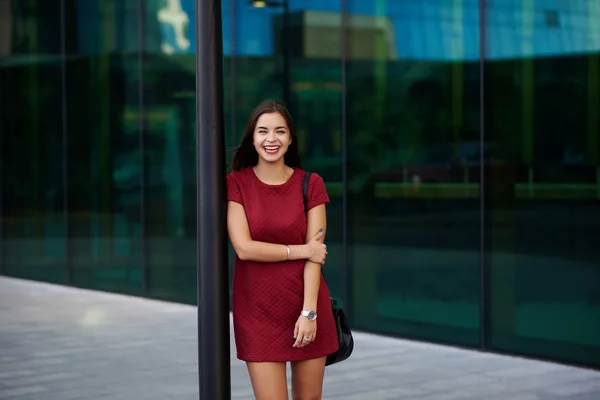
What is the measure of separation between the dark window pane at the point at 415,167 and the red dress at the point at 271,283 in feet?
18.6

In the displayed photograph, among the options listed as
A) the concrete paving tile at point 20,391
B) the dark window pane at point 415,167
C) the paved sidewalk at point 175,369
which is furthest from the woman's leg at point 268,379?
the dark window pane at point 415,167

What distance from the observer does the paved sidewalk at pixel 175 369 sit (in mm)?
8188

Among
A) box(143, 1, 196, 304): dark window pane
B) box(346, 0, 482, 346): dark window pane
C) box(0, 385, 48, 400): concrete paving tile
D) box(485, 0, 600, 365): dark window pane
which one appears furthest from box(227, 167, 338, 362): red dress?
box(143, 1, 196, 304): dark window pane

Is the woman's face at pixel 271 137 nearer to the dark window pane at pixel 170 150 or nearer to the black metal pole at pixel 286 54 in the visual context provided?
the black metal pole at pixel 286 54

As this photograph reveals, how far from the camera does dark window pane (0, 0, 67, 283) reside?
52.4 feet

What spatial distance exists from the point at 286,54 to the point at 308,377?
7.69 meters

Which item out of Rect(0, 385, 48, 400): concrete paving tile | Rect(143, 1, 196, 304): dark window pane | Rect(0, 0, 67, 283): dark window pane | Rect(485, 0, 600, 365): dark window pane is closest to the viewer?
Rect(0, 385, 48, 400): concrete paving tile

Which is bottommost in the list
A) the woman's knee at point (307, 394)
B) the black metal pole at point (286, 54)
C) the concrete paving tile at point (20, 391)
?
the concrete paving tile at point (20, 391)

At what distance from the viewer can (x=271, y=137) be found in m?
4.79

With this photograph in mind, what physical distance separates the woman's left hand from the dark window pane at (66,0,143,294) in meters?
10.1

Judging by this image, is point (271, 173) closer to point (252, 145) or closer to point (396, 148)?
point (252, 145)

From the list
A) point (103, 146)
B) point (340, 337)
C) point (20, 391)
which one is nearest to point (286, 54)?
point (103, 146)

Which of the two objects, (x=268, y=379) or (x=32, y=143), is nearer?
(x=268, y=379)

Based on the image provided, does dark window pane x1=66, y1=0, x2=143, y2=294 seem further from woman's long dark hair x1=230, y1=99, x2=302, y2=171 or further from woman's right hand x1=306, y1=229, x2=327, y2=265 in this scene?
woman's right hand x1=306, y1=229, x2=327, y2=265
